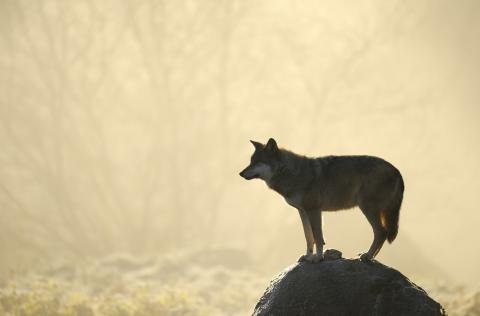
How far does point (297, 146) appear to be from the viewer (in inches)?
1300

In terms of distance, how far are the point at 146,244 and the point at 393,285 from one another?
2593 cm

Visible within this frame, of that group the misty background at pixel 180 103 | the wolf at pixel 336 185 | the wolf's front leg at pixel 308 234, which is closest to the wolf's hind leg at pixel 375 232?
the wolf at pixel 336 185

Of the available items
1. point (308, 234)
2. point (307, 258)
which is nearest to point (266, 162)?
point (308, 234)

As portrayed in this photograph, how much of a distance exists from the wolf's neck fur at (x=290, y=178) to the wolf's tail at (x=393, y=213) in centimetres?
117

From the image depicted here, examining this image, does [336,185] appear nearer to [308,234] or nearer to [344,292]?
[308,234]

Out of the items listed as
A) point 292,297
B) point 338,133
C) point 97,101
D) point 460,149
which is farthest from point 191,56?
point 460,149

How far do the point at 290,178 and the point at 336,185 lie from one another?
25.8 inches

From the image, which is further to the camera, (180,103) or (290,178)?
(180,103)

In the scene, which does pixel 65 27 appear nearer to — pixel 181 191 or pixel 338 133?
pixel 181 191

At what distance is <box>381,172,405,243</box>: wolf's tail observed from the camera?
25.5 ft

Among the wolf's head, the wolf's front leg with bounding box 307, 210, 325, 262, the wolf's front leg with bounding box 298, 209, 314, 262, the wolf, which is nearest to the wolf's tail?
the wolf

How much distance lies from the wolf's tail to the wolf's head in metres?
1.69

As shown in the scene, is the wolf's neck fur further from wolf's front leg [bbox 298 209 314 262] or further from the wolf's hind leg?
the wolf's hind leg

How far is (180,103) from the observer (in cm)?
3131
